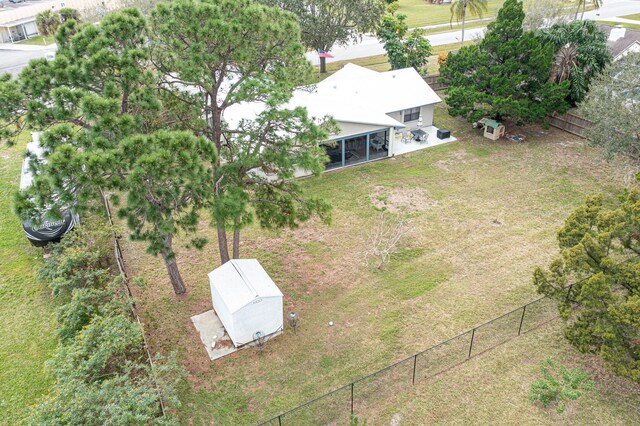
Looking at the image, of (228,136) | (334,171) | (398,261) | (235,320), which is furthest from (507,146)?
(235,320)

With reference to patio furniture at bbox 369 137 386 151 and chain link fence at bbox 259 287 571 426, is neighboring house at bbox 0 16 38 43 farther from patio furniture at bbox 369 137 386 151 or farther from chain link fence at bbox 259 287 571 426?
chain link fence at bbox 259 287 571 426

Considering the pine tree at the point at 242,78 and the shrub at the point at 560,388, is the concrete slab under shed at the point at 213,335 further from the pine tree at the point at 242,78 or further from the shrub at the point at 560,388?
the shrub at the point at 560,388

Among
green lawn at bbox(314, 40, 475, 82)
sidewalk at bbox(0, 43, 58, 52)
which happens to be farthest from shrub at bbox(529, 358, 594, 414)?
sidewalk at bbox(0, 43, 58, 52)

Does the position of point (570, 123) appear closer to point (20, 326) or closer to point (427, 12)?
point (20, 326)

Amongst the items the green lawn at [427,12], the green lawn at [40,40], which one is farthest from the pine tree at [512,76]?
the green lawn at [40,40]

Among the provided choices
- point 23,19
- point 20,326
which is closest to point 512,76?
point 20,326

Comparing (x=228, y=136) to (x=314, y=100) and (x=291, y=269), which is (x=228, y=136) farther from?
(x=314, y=100)
